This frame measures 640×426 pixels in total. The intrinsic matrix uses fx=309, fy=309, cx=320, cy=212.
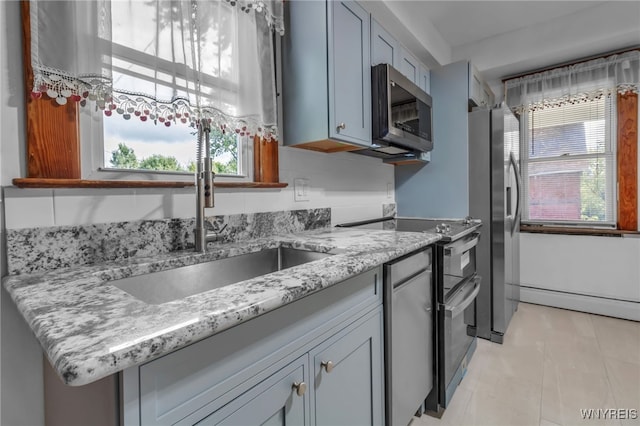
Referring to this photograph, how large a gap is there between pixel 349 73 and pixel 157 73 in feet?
3.06

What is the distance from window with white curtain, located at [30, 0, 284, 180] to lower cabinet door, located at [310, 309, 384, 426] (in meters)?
0.89

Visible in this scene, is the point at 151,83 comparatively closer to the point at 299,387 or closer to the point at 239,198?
the point at 239,198

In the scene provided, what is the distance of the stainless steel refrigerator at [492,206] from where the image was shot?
2.32 meters

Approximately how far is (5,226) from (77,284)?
310 millimetres

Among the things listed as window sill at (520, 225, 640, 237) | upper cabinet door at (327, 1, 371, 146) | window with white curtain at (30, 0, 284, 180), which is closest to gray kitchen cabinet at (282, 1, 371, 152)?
upper cabinet door at (327, 1, 371, 146)

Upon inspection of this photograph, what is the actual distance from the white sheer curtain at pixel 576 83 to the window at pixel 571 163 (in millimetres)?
93

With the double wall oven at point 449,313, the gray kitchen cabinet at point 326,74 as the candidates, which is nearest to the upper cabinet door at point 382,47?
the gray kitchen cabinet at point 326,74

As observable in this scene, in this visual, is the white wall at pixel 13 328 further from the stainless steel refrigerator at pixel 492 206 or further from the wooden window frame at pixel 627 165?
the wooden window frame at pixel 627 165

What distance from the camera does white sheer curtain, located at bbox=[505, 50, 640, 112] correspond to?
106 inches

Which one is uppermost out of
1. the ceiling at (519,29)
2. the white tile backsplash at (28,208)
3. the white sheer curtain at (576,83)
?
the ceiling at (519,29)

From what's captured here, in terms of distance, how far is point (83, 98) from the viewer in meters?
0.89

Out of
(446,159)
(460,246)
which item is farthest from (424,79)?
(460,246)

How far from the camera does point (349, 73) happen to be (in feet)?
5.21

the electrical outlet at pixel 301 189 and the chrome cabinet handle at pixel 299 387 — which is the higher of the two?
the electrical outlet at pixel 301 189
